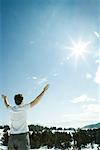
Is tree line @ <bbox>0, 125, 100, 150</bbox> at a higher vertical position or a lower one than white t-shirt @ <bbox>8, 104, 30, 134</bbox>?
higher

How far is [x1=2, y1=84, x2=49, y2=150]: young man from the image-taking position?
5864 millimetres

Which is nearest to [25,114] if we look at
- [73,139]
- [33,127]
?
[73,139]

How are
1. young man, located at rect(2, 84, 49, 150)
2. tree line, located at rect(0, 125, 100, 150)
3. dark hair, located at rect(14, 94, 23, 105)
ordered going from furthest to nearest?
tree line, located at rect(0, 125, 100, 150)
dark hair, located at rect(14, 94, 23, 105)
young man, located at rect(2, 84, 49, 150)

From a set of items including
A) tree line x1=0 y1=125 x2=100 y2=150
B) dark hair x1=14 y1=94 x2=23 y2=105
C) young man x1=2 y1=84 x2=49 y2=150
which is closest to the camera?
young man x1=2 y1=84 x2=49 y2=150

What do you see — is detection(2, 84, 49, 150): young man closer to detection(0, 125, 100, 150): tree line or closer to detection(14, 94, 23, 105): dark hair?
detection(14, 94, 23, 105): dark hair

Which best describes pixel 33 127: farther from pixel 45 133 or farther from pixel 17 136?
pixel 17 136

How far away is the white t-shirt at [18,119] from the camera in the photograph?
5.89m

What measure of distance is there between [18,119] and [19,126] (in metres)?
0.12

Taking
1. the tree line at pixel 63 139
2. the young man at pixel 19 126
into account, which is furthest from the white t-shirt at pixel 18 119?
the tree line at pixel 63 139

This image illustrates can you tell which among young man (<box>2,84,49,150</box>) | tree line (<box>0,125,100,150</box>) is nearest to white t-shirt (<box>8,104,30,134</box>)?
young man (<box>2,84,49,150</box>)

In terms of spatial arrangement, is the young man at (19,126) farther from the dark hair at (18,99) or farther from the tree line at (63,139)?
the tree line at (63,139)

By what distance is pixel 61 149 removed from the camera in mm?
13688

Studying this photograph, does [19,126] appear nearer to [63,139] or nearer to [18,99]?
[18,99]

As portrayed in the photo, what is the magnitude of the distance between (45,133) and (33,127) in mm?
2464
